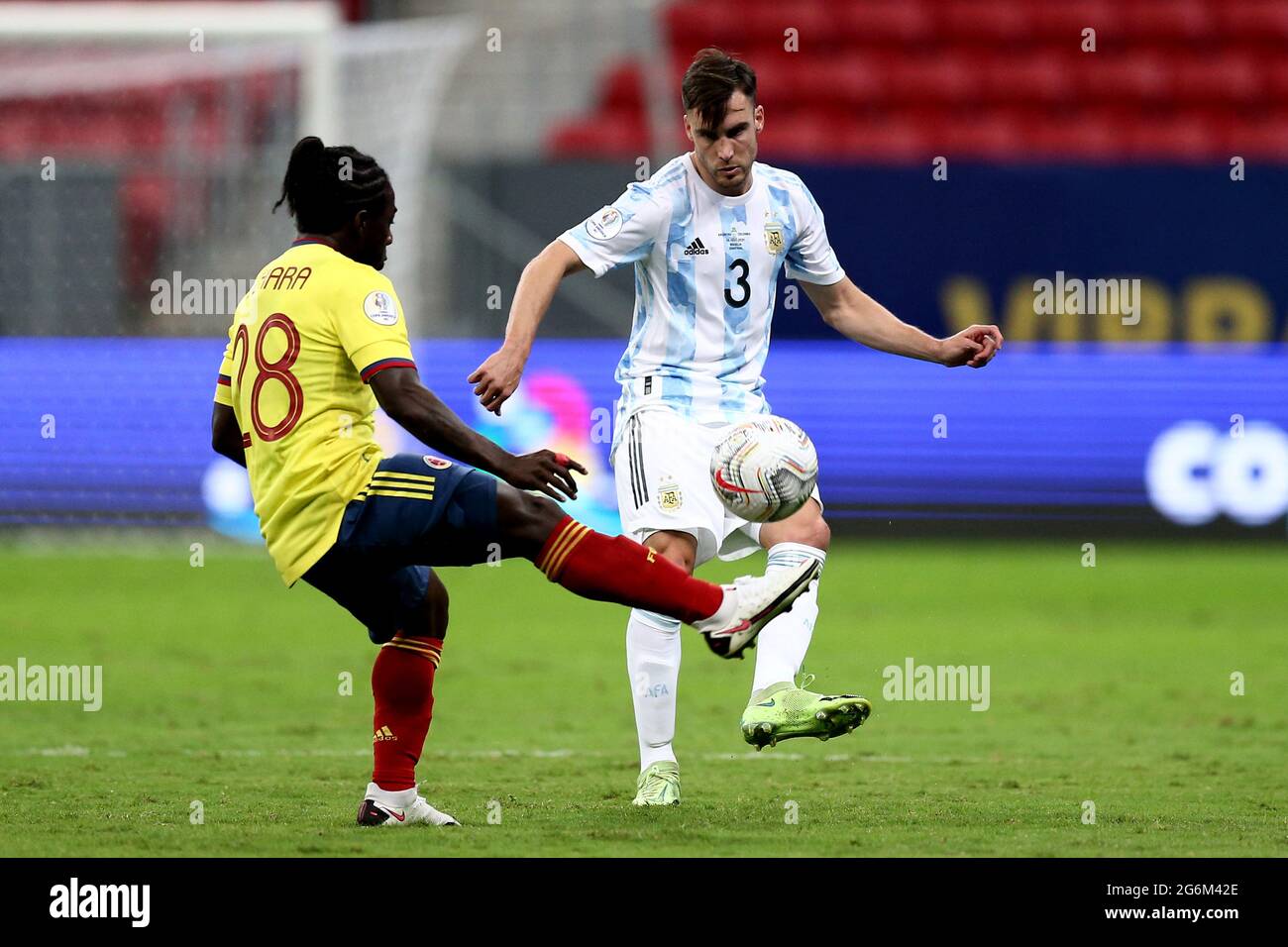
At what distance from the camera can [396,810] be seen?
5.66 metres

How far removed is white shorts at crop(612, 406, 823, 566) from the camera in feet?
19.5

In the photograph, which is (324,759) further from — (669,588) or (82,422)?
(82,422)

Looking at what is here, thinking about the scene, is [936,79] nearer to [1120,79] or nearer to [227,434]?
[1120,79]

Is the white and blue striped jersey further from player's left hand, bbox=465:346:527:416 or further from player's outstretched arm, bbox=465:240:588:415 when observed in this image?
player's left hand, bbox=465:346:527:416

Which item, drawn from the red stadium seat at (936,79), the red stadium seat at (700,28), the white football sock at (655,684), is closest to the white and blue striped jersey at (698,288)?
the white football sock at (655,684)

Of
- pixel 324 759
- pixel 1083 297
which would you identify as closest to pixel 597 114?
pixel 1083 297

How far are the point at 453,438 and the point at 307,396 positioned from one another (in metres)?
0.55

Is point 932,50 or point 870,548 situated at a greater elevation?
point 932,50

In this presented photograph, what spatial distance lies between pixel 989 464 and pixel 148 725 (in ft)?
25.5

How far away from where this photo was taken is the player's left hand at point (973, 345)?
20.3 ft

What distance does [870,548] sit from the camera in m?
14.6

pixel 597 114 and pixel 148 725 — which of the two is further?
pixel 597 114

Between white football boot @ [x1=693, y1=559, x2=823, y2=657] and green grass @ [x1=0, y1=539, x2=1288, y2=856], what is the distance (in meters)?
0.56

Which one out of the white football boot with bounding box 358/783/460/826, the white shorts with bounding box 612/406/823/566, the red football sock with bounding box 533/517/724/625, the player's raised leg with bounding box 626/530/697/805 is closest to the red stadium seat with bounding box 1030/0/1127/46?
the white shorts with bounding box 612/406/823/566
